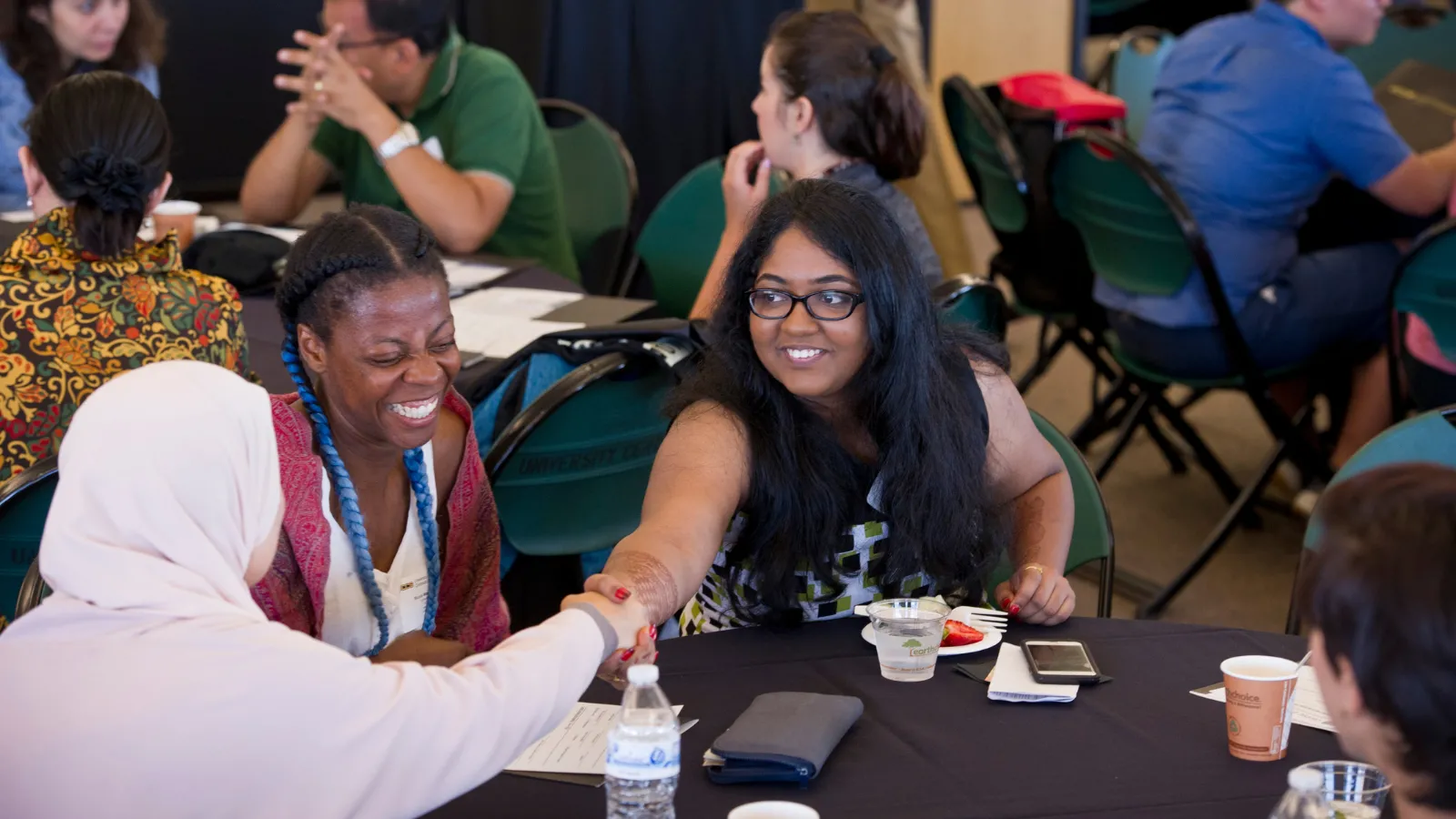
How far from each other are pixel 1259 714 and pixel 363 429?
113cm

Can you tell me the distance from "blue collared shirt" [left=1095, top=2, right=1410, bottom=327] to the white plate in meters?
2.12

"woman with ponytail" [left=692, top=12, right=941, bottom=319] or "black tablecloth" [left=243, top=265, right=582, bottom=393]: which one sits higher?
"woman with ponytail" [left=692, top=12, right=941, bottom=319]

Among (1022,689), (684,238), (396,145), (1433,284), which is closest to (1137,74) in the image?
(684,238)

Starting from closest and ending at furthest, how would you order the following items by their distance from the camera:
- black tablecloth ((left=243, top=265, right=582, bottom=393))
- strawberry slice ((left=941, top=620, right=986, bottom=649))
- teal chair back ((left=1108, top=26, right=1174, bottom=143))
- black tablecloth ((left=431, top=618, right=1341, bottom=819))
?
black tablecloth ((left=431, top=618, right=1341, bottom=819)) < strawberry slice ((left=941, top=620, right=986, bottom=649)) < black tablecloth ((left=243, top=265, right=582, bottom=393)) < teal chair back ((left=1108, top=26, right=1174, bottom=143))

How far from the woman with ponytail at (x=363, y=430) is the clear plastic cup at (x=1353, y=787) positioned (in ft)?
3.21

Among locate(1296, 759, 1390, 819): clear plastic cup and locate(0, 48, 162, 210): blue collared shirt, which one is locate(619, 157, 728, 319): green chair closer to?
locate(0, 48, 162, 210): blue collared shirt

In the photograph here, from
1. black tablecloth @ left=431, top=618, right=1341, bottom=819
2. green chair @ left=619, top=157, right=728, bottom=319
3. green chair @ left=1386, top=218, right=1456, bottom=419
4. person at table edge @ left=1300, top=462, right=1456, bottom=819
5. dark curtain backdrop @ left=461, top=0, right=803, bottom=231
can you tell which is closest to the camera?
person at table edge @ left=1300, top=462, right=1456, bottom=819

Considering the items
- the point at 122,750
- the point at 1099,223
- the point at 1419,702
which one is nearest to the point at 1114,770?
the point at 1419,702

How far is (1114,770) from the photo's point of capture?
1.48 metres

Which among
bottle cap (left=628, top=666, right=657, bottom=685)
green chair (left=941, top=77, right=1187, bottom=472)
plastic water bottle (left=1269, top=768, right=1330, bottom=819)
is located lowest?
green chair (left=941, top=77, right=1187, bottom=472)

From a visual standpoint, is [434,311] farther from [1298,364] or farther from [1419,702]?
[1298,364]

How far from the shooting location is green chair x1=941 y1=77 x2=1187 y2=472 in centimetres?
430

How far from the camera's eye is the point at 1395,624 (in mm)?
1111

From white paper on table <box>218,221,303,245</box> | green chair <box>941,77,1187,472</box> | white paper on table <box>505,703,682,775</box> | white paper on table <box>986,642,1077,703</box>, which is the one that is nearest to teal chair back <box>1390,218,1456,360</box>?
green chair <box>941,77,1187,472</box>
